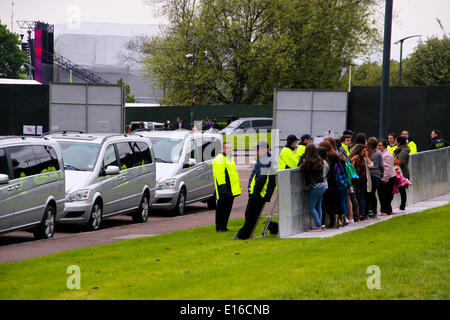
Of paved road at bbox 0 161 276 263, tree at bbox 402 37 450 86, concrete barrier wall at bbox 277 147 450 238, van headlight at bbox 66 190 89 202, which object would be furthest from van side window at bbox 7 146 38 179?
tree at bbox 402 37 450 86

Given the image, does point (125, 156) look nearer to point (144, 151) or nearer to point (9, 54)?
point (144, 151)

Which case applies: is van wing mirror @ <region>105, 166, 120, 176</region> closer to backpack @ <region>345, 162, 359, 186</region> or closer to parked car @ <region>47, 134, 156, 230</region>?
parked car @ <region>47, 134, 156, 230</region>

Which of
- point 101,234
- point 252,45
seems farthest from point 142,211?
point 252,45

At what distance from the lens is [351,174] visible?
14.3 m

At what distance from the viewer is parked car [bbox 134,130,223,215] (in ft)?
59.4

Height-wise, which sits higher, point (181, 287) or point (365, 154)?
point (365, 154)

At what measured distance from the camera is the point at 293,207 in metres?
13.2

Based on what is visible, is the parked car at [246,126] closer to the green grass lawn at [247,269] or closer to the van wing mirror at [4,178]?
the green grass lawn at [247,269]

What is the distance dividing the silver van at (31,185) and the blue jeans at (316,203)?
4.66 m

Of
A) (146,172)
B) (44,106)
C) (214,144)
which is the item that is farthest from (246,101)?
(146,172)

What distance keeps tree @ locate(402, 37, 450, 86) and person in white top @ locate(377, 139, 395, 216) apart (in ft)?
205

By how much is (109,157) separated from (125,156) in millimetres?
732
